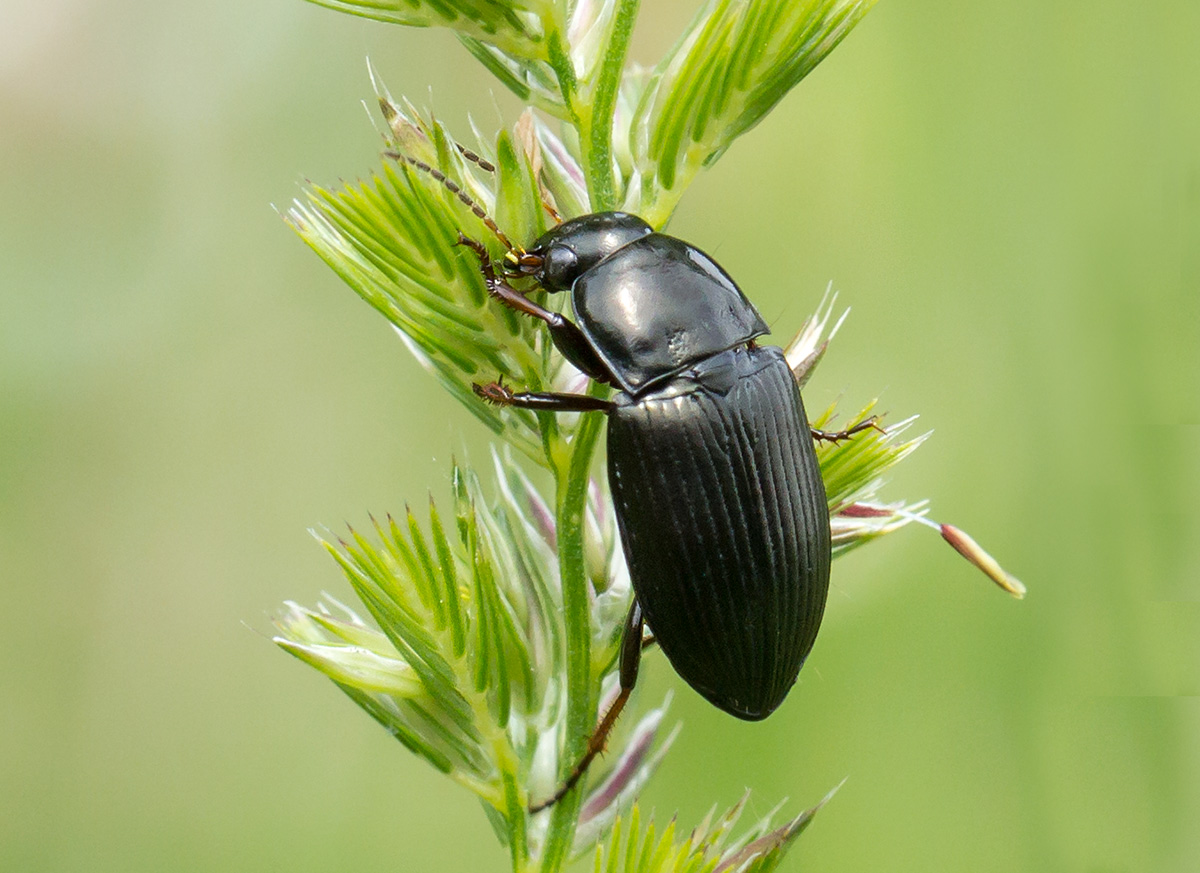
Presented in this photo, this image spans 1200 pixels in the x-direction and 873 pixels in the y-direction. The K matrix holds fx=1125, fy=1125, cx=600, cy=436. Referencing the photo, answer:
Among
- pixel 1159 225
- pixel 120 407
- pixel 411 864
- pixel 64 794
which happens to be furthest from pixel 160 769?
pixel 1159 225

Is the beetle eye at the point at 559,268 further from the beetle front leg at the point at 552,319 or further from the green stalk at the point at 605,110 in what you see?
the green stalk at the point at 605,110

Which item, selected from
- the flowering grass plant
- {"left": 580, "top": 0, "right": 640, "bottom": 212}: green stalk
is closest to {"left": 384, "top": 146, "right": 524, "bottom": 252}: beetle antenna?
the flowering grass plant

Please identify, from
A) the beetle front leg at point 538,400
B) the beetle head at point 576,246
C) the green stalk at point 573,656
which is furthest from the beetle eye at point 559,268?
the green stalk at point 573,656

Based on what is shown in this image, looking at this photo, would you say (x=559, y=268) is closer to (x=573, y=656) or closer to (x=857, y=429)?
(x=857, y=429)

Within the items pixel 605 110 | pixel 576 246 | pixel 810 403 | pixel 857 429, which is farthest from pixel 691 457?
pixel 810 403

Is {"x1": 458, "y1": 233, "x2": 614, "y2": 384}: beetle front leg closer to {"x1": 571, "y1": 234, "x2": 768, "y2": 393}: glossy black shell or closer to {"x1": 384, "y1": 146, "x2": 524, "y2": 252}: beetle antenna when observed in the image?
{"x1": 384, "y1": 146, "x2": 524, "y2": 252}: beetle antenna

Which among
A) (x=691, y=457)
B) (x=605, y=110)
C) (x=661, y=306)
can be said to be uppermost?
(x=605, y=110)

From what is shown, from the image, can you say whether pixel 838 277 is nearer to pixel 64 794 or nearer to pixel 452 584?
pixel 452 584
